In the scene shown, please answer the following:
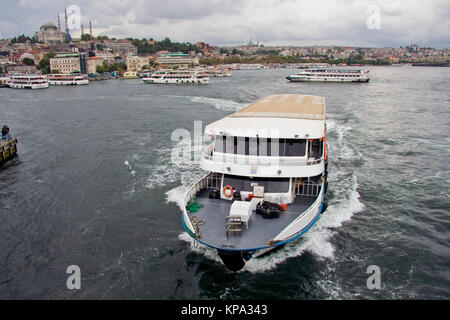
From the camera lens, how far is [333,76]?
123375 millimetres

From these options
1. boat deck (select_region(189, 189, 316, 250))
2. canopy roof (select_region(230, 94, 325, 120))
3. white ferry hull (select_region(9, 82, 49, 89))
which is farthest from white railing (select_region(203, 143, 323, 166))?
white ferry hull (select_region(9, 82, 49, 89))

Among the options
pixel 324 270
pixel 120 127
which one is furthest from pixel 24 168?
pixel 324 270

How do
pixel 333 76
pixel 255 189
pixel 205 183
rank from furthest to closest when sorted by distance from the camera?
pixel 333 76, pixel 205 183, pixel 255 189

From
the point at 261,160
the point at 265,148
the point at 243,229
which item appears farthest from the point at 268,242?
the point at 265,148

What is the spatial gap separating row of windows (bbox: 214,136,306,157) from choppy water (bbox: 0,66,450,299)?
4.85 m

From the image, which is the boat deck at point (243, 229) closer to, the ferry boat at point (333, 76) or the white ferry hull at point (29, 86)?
the ferry boat at point (333, 76)

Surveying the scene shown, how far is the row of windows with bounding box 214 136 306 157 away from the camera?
19016 mm

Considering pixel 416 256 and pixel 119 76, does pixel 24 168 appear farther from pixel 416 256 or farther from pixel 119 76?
pixel 119 76

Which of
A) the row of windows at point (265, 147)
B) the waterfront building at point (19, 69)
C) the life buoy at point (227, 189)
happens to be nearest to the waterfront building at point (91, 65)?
the waterfront building at point (19, 69)

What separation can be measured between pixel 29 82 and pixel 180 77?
53.9 metres

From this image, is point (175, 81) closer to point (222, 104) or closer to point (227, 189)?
point (222, 104)
